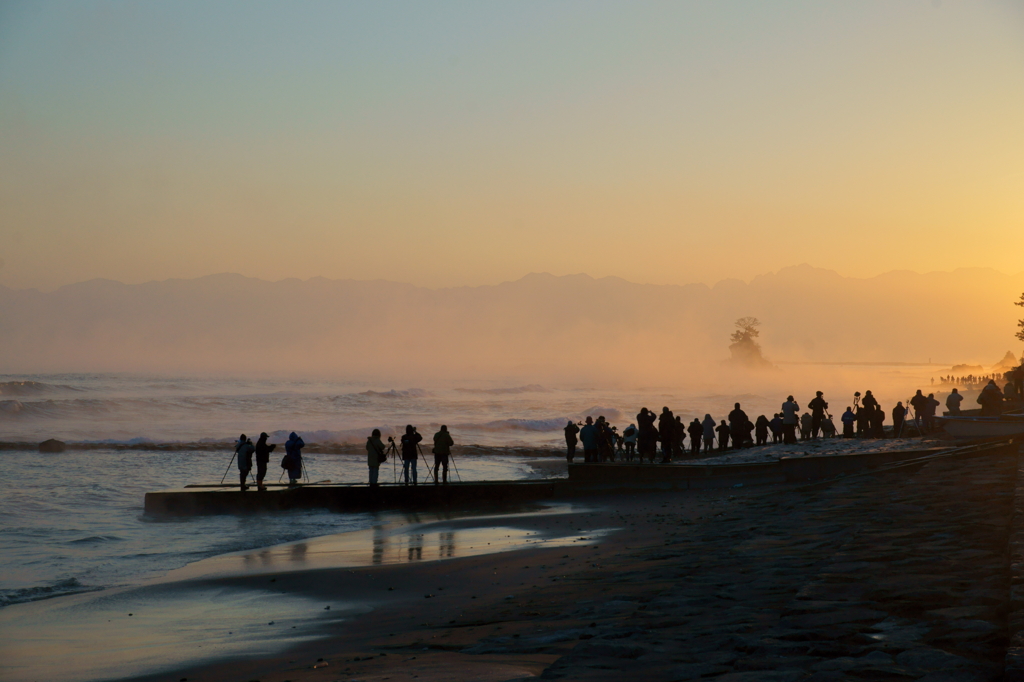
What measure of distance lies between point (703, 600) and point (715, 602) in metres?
0.16

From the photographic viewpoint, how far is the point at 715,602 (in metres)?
7.05

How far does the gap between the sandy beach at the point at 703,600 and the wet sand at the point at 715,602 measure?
0.03 meters

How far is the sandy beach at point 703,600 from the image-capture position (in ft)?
17.1

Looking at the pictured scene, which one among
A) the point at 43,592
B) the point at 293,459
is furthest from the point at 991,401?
the point at 43,592

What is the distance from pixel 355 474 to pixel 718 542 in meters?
22.4

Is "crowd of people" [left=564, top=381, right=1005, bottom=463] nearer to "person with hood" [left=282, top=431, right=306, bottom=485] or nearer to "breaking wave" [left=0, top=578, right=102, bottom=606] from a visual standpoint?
"person with hood" [left=282, top=431, right=306, bottom=485]

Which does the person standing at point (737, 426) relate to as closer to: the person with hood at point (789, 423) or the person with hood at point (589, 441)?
the person with hood at point (789, 423)

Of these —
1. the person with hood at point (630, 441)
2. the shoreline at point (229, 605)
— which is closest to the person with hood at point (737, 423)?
the person with hood at point (630, 441)

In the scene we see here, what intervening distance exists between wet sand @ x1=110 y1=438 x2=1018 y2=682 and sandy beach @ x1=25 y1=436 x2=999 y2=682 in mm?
25

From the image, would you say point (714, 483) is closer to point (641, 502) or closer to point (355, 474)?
point (641, 502)

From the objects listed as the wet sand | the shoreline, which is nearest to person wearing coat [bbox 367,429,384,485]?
the shoreline

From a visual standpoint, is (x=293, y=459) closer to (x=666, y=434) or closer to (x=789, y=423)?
(x=666, y=434)

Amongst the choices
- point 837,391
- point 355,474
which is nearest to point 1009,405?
point 355,474

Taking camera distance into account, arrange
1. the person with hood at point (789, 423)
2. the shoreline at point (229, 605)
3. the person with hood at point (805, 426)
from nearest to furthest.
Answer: the shoreline at point (229, 605) → the person with hood at point (789, 423) → the person with hood at point (805, 426)
